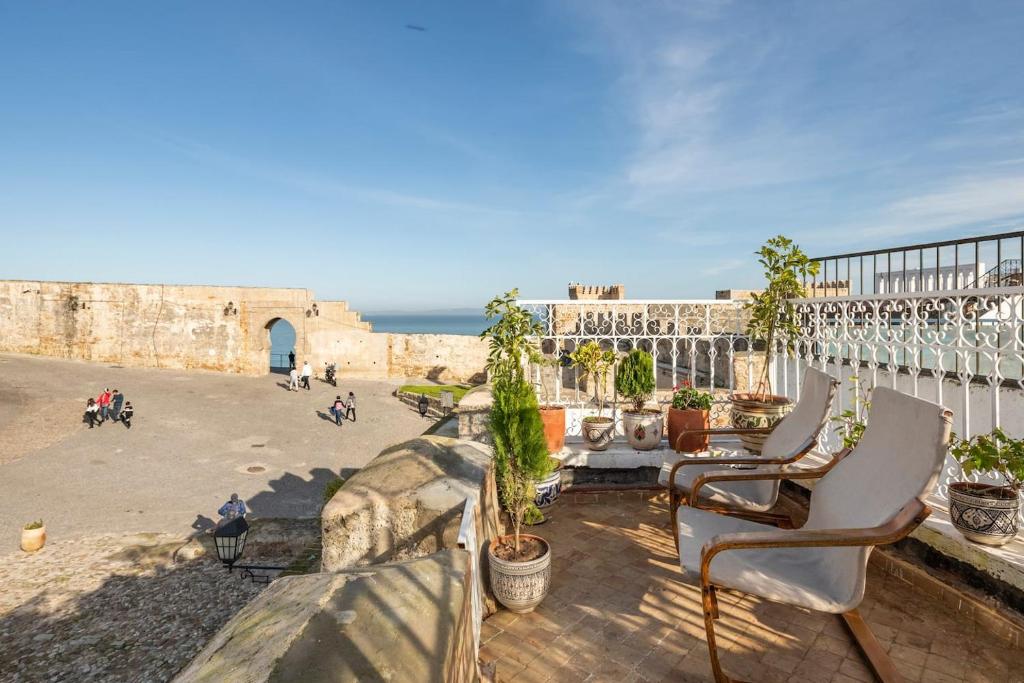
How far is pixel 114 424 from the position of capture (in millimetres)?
15500

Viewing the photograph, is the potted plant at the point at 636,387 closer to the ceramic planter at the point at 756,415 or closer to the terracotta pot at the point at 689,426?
the terracotta pot at the point at 689,426

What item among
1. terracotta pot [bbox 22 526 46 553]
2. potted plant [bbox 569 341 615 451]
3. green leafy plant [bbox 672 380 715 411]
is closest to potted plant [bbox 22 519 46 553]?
terracotta pot [bbox 22 526 46 553]

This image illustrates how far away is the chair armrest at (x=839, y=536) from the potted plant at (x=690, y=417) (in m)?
2.16

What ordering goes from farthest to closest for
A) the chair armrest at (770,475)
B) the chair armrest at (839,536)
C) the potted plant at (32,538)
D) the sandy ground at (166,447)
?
1. the sandy ground at (166,447)
2. the potted plant at (32,538)
3. the chair armrest at (770,475)
4. the chair armrest at (839,536)

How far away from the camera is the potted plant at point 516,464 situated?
252cm

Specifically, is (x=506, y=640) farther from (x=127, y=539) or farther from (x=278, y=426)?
(x=278, y=426)

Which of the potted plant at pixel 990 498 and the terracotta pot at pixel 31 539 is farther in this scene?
the terracotta pot at pixel 31 539

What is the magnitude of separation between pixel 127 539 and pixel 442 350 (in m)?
15.9

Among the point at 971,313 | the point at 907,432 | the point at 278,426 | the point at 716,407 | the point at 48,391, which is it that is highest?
the point at 971,313

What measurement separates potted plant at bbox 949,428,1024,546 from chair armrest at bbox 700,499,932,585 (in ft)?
2.78

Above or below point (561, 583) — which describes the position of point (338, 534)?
above

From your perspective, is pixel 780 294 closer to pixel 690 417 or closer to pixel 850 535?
pixel 690 417

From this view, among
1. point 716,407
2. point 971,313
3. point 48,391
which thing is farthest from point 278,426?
point 971,313

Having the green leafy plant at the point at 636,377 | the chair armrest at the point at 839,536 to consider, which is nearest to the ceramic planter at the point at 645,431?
the green leafy plant at the point at 636,377
